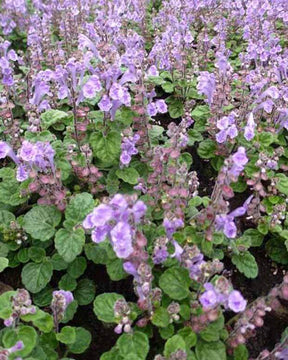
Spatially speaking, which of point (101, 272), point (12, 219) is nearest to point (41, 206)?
point (12, 219)

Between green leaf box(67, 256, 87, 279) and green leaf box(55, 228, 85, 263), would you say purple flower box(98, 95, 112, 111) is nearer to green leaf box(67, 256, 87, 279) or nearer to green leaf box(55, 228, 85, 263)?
green leaf box(55, 228, 85, 263)

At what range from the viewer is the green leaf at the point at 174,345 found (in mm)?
2113

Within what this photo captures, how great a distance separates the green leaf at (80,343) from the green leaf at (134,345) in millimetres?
389

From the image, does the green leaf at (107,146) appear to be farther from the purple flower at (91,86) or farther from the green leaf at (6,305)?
the green leaf at (6,305)

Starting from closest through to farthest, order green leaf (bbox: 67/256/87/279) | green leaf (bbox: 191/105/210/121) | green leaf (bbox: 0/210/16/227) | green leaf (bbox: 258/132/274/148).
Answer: green leaf (bbox: 67/256/87/279)
green leaf (bbox: 0/210/16/227)
green leaf (bbox: 258/132/274/148)
green leaf (bbox: 191/105/210/121)

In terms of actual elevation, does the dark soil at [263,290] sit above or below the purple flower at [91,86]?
below

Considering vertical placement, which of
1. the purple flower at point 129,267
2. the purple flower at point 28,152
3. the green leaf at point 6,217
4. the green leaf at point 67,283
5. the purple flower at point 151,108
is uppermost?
the purple flower at point 151,108

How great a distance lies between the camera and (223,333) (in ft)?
7.60

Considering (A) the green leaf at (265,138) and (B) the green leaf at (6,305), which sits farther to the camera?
(A) the green leaf at (265,138)

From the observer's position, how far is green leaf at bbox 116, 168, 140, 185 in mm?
3082

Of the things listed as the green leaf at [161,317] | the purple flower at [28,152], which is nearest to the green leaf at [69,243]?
the purple flower at [28,152]

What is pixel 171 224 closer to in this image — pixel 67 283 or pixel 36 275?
pixel 67 283

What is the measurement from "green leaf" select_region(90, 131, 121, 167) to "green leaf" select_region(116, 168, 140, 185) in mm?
109

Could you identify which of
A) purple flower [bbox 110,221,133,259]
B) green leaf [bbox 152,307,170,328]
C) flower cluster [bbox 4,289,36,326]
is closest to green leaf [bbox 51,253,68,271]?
flower cluster [bbox 4,289,36,326]
